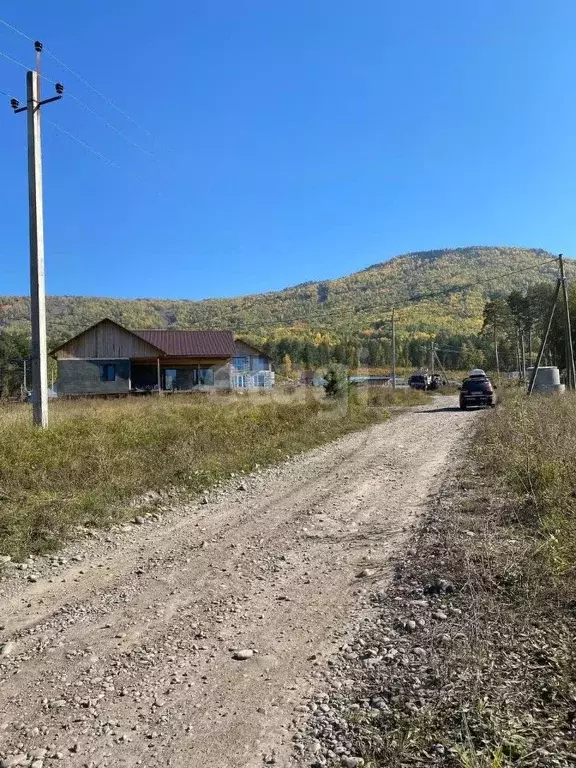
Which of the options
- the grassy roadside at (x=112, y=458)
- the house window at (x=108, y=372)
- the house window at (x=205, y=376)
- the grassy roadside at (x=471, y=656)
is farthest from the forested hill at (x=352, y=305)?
the grassy roadside at (x=471, y=656)

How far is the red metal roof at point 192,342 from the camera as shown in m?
43.0

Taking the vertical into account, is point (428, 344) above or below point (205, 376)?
above

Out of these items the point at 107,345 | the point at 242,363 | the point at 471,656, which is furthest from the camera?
the point at 242,363

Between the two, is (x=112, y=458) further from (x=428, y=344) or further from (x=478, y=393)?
(x=428, y=344)

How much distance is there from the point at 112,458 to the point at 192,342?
119ft

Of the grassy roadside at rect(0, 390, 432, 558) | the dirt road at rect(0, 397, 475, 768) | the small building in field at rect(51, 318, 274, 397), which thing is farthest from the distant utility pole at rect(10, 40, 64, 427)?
the small building in field at rect(51, 318, 274, 397)

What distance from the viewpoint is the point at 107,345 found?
3875 centimetres

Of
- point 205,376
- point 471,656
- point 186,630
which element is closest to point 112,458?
point 186,630

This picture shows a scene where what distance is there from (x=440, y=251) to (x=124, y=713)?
196 metres

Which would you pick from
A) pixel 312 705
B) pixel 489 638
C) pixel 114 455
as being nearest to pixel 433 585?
pixel 489 638

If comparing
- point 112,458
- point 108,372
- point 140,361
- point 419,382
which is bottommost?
point 112,458

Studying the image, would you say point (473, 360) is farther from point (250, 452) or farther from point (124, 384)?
point (250, 452)

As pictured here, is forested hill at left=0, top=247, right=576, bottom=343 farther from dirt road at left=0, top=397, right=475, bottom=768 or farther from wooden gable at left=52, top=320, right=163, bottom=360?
dirt road at left=0, top=397, right=475, bottom=768

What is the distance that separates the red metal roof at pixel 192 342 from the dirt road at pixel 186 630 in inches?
1413
